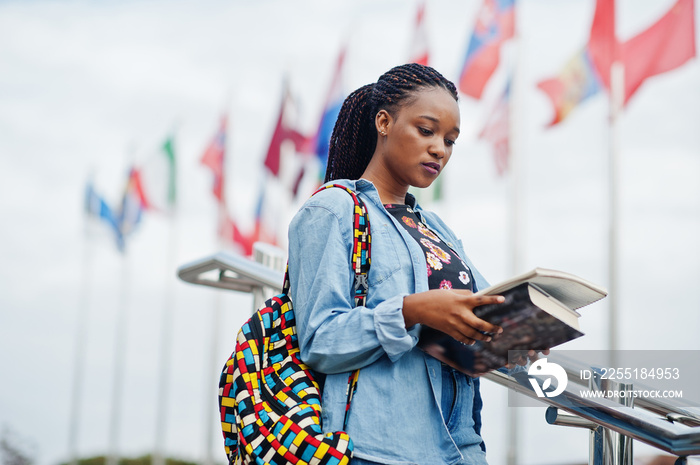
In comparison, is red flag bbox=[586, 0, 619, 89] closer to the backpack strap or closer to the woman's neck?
the woman's neck

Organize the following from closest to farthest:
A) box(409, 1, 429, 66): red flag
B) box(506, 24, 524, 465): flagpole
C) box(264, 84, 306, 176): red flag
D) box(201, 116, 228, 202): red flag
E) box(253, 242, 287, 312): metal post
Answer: box(253, 242, 287, 312): metal post → box(506, 24, 524, 465): flagpole → box(409, 1, 429, 66): red flag → box(264, 84, 306, 176): red flag → box(201, 116, 228, 202): red flag

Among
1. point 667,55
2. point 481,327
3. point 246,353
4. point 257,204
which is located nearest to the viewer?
point 481,327

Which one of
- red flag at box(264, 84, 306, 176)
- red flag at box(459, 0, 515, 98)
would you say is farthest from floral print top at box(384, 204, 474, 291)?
red flag at box(264, 84, 306, 176)

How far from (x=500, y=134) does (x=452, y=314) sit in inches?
372

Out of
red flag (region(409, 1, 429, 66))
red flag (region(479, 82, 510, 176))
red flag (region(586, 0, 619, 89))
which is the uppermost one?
red flag (region(409, 1, 429, 66))

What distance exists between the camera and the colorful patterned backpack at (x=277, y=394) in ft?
4.67

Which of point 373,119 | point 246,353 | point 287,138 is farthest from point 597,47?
point 246,353

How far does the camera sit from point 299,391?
4.96 feet

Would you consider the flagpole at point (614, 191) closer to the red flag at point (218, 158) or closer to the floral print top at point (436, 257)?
the floral print top at point (436, 257)

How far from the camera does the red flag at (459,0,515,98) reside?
10086 mm

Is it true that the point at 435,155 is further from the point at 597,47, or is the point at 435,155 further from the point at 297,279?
the point at 597,47

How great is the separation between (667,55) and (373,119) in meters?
6.91

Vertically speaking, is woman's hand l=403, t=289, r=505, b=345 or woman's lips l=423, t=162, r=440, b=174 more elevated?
woman's lips l=423, t=162, r=440, b=174

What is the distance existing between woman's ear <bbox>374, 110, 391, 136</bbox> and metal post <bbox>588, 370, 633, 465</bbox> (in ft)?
2.44
